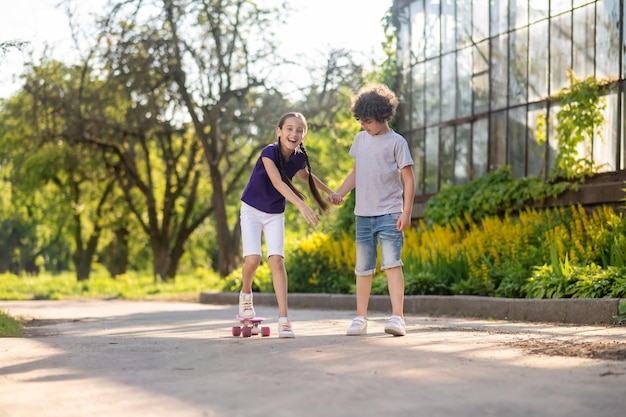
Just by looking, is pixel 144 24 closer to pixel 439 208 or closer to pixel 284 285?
pixel 439 208

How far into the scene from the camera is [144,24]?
1002 inches

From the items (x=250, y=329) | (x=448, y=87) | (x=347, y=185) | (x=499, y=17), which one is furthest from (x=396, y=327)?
(x=448, y=87)

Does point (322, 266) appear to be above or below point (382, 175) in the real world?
below

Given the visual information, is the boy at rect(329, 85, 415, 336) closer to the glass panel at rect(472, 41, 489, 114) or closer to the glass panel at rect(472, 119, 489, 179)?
the glass panel at rect(472, 119, 489, 179)

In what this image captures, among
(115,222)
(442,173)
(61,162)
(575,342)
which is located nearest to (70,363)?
(575,342)

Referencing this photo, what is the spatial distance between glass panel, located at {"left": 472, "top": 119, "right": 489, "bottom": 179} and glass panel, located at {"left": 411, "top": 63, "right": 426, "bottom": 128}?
225 centimetres

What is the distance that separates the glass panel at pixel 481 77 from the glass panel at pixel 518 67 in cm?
89

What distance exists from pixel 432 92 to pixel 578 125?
653cm

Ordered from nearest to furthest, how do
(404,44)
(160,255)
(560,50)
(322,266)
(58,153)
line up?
1. (322,266)
2. (560,50)
3. (404,44)
4. (58,153)
5. (160,255)

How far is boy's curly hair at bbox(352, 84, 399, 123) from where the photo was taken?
805 centimetres

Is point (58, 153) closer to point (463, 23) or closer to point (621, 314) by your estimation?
point (463, 23)

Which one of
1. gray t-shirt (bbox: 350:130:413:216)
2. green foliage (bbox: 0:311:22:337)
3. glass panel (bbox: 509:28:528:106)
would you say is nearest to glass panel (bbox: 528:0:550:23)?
glass panel (bbox: 509:28:528:106)

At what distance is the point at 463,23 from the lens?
75.3 feet

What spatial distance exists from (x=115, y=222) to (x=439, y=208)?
27.8 meters
